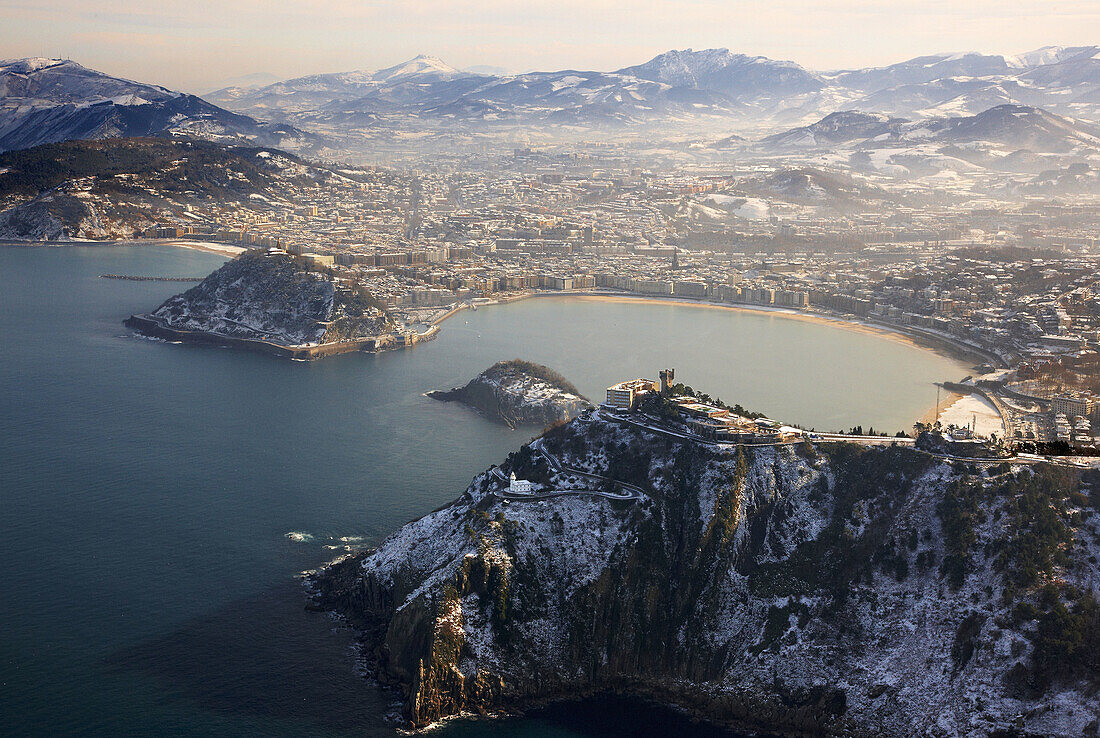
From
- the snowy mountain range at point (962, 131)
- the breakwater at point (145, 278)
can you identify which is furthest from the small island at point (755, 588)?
the snowy mountain range at point (962, 131)

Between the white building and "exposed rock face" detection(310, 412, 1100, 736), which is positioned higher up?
the white building

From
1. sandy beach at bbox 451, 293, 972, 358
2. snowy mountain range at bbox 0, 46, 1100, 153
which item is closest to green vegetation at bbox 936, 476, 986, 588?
sandy beach at bbox 451, 293, 972, 358

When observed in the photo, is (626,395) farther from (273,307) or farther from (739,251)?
(739,251)

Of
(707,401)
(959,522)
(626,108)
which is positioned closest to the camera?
(959,522)

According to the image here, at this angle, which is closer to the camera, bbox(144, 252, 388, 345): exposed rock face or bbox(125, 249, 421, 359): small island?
bbox(125, 249, 421, 359): small island

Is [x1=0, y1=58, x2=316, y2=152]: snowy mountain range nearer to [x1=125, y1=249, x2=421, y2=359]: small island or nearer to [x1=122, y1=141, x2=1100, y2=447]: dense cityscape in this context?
[x1=122, y1=141, x2=1100, y2=447]: dense cityscape

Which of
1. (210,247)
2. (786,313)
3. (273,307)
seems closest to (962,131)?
(786,313)
